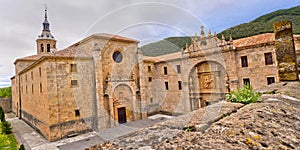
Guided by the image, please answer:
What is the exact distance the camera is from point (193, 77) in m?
17.9

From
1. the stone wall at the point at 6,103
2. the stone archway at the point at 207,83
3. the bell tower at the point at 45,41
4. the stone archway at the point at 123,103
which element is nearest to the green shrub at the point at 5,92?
the stone wall at the point at 6,103

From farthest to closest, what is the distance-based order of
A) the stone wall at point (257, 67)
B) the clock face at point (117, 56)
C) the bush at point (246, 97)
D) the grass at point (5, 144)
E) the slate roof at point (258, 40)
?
the clock face at point (117, 56), the slate roof at point (258, 40), the stone wall at point (257, 67), the grass at point (5, 144), the bush at point (246, 97)

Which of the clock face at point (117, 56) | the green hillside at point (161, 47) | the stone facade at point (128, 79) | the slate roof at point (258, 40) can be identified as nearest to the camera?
the green hillside at point (161, 47)

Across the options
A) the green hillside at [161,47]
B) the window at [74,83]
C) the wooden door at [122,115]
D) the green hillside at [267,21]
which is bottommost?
the wooden door at [122,115]

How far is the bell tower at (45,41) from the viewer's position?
2933 centimetres

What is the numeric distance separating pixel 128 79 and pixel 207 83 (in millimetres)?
8293

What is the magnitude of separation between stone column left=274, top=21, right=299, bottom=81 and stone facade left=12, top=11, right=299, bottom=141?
842cm

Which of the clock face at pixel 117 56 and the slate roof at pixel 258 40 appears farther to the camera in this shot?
the clock face at pixel 117 56

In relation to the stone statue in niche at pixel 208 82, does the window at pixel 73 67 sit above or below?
above

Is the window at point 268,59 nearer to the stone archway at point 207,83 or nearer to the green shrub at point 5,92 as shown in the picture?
the stone archway at point 207,83

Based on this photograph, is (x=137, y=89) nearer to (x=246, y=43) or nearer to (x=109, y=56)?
(x=109, y=56)

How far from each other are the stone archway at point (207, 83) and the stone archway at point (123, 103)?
6.76 metres

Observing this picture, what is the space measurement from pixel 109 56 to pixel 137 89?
15.6 feet

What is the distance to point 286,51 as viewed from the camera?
5.16 meters
